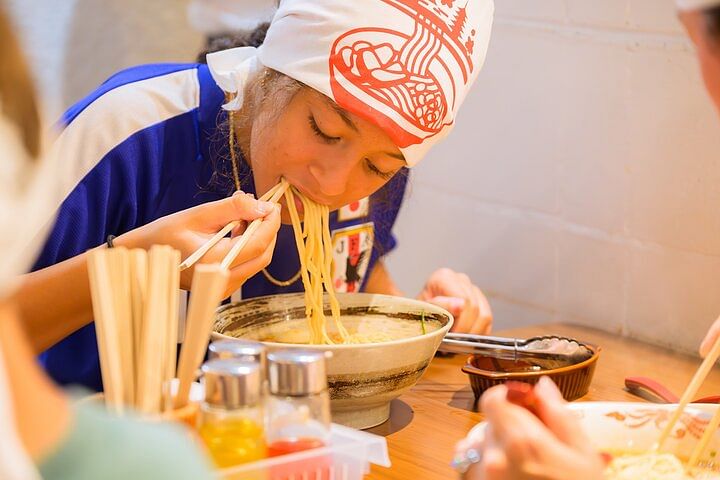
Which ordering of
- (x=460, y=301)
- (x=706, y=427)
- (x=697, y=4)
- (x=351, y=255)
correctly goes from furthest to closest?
1. (x=351, y=255)
2. (x=460, y=301)
3. (x=706, y=427)
4. (x=697, y=4)

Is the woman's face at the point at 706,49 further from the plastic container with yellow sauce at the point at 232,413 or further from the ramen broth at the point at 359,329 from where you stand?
the ramen broth at the point at 359,329

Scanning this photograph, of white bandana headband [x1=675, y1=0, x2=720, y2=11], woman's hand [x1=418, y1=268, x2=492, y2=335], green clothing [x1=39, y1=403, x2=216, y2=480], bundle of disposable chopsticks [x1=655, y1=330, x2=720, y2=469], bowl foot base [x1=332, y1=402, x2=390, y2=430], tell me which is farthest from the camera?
woman's hand [x1=418, y1=268, x2=492, y2=335]

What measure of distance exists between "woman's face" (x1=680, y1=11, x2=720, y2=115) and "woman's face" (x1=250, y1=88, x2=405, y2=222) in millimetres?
764

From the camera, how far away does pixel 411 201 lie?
10.1 ft

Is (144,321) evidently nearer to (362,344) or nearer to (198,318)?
(198,318)

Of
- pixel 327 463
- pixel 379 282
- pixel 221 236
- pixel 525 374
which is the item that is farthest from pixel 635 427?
pixel 379 282

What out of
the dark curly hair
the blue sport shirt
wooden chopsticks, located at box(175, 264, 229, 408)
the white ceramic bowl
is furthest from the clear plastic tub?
the dark curly hair

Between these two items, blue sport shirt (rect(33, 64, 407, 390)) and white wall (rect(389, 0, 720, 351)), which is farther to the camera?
white wall (rect(389, 0, 720, 351))

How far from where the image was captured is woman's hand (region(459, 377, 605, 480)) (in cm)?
100

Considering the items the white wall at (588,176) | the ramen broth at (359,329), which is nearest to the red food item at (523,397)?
the ramen broth at (359,329)

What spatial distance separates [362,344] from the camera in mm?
1586

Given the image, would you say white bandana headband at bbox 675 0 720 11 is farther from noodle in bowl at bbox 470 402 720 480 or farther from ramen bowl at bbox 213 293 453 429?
ramen bowl at bbox 213 293 453 429

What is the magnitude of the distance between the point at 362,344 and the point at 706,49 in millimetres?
707

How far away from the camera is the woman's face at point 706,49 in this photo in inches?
43.5
